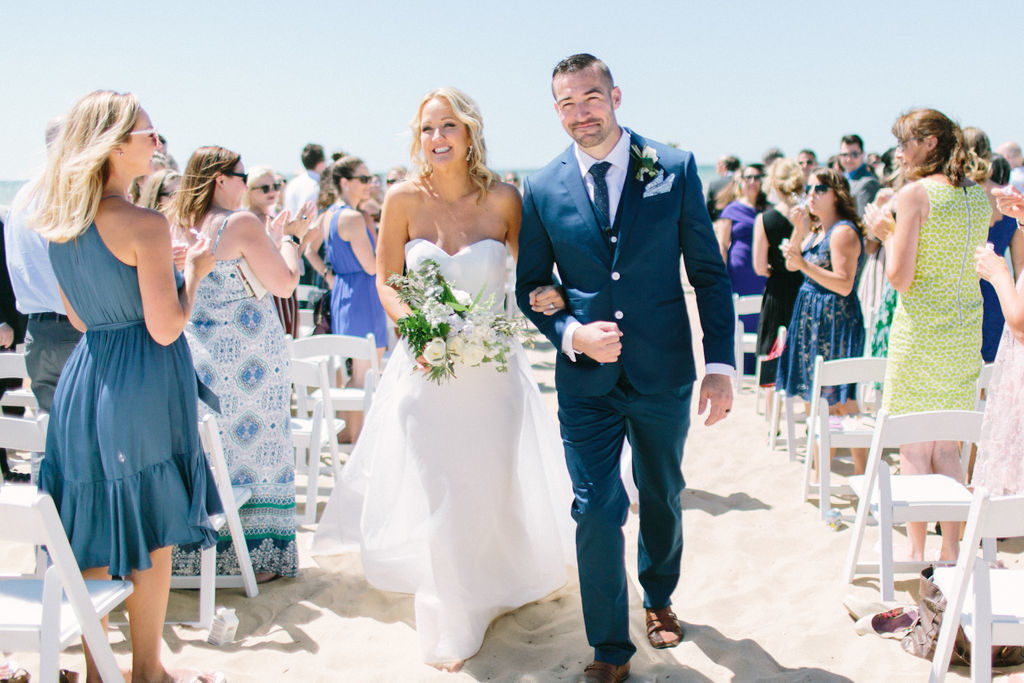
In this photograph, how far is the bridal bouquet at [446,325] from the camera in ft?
11.2

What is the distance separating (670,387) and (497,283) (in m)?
1.06

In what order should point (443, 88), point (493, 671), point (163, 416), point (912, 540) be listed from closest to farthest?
1. point (163, 416)
2. point (493, 671)
3. point (443, 88)
4. point (912, 540)

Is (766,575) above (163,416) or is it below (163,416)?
below

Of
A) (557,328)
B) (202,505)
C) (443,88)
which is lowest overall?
(202,505)

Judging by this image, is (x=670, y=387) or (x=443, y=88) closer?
(x=670, y=387)

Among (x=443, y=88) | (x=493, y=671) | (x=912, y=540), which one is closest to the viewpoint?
(x=493, y=671)

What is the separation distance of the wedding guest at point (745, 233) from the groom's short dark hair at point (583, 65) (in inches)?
219

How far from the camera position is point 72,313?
10.8 feet

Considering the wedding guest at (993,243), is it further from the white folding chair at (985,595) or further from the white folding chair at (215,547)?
the white folding chair at (215,547)

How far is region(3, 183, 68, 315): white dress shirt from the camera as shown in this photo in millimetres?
4590

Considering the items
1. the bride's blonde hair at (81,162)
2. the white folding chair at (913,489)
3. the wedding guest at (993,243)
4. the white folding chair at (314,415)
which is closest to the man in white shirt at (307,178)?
the white folding chair at (314,415)

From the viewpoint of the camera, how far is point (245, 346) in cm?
443

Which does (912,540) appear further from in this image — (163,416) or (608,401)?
(163,416)

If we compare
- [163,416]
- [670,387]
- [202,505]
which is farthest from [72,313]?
[670,387]
